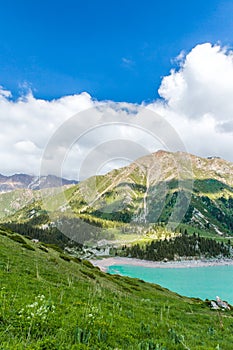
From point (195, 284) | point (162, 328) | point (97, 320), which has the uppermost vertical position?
point (97, 320)

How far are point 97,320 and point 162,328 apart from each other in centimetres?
399

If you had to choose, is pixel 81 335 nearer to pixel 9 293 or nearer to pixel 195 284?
pixel 9 293

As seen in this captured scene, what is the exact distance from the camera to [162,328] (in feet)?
38.3

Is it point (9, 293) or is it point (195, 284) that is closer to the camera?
point (9, 293)

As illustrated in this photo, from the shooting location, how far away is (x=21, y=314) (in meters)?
8.50

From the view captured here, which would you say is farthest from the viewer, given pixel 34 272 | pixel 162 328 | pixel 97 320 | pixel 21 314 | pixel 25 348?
pixel 34 272

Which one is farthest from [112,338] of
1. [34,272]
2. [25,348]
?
[34,272]

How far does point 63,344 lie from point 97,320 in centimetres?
277

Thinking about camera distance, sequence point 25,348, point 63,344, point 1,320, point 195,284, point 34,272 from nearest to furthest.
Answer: point 25,348 → point 63,344 → point 1,320 → point 34,272 → point 195,284

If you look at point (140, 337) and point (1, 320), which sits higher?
point (1, 320)

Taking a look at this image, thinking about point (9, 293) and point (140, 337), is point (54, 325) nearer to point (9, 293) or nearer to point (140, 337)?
point (140, 337)

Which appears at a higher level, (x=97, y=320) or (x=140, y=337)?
(x=97, y=320)

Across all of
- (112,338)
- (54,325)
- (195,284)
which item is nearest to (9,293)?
(54,325)

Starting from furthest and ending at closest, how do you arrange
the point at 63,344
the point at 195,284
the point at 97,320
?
the point at 195,284
the point at 97,320
the point at 63,344
